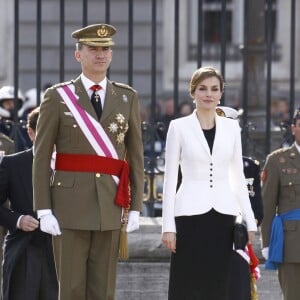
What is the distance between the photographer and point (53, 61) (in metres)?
21.3

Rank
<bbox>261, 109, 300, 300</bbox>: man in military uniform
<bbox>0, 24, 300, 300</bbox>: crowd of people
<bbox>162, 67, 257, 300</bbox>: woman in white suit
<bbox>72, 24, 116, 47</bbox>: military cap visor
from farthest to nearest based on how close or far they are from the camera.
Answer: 1. <bbox>261, 109, 300, 300</bbox>: man in military uniform
2. <bbox>162, 67, 257, 300</bbox>: woman in white suit
3. <bbox>72, 24, 116, 47</bbox>: military cap visor
4. <bbox>0, 24, 300, 300</bbox>: crowd of people

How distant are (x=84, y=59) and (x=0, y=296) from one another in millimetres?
2267

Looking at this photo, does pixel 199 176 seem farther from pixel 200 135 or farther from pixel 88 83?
pixel 88 83

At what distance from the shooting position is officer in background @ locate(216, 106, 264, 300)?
8.37 metres

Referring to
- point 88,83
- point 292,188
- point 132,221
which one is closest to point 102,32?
point 88,83

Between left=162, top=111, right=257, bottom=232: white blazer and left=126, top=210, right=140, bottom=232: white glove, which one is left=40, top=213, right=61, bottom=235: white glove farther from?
left=162, top=111, right=257, bottom=232: white blazer

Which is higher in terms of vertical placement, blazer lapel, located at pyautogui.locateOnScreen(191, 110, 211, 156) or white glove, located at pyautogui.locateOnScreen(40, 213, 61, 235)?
blazer lapel, located at pyautogui.locateOnScreen(191, 110, 211, 156)

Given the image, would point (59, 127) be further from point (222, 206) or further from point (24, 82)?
point (24, 82)

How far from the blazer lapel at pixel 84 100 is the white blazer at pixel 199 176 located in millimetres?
492

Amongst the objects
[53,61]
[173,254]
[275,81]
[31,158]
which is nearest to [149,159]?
[31,158]

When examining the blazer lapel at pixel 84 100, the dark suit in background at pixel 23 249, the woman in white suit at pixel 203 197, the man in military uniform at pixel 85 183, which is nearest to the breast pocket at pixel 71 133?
the man in military uniform at pixel 85 183

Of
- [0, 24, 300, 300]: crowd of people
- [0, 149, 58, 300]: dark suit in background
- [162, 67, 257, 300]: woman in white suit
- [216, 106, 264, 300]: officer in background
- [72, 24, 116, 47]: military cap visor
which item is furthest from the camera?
[0, 149, 58, 300]: dark suit in background

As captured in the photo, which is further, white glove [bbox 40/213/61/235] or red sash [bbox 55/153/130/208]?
red sash [bbox 55/153/130/208]

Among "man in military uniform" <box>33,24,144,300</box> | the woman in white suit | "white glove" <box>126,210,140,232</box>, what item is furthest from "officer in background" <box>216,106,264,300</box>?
"man in military uniform" <box>33,24,144,300</box>
